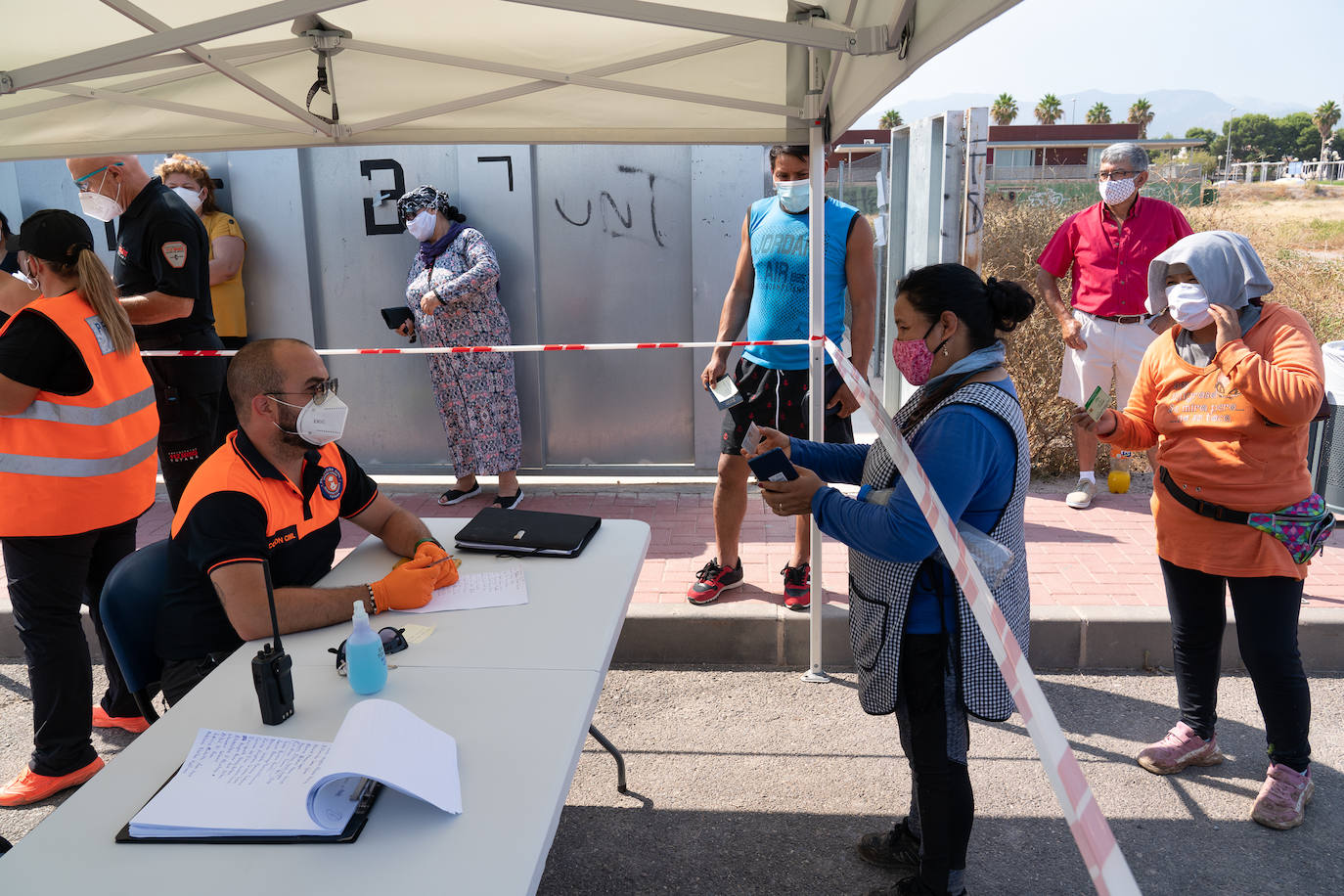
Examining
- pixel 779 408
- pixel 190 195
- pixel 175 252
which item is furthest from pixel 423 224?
pixel 779 408

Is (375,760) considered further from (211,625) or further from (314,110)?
(314,110)

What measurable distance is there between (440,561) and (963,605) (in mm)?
1369

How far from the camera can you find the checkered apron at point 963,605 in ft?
7.09

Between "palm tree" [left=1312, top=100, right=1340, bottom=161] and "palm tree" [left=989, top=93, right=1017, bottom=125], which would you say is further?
"palm tree" [left=1312, top=100, right=1340, bottom=161]

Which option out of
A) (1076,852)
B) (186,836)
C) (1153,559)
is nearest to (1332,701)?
(1153,559)

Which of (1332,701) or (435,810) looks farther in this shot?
(1332,701)

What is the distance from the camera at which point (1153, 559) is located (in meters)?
4.68

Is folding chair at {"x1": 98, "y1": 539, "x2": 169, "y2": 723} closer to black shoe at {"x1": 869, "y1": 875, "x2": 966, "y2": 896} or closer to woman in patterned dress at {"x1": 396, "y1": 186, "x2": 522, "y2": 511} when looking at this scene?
black shoe at {"x1": 869, "y1": 875, "x2": 966, "y2": 896}

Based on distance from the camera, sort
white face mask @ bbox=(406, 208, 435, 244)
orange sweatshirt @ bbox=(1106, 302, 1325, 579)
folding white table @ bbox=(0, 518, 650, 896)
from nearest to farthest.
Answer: folding white table @ bbox=(0, 518, 650, 896), orange sweatshirt @ bbox=(1106, 302, 1325, 579), white face mask @ bbox=(406, 208, 435, 244)

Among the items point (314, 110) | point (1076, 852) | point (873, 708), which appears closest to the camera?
point (873, 708)

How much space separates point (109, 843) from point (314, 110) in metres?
2.78

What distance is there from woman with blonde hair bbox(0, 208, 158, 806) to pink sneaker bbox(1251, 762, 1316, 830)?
368 centimetres

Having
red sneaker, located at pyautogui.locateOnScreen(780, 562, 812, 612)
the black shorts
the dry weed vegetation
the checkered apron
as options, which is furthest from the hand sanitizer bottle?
the dry weed vegetation

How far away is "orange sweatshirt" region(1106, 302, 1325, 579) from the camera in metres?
2.56
